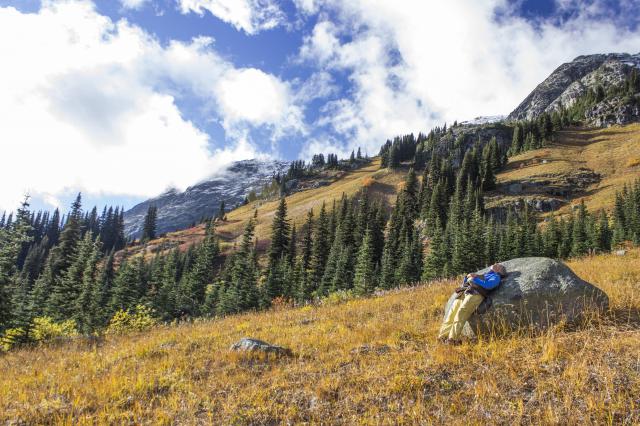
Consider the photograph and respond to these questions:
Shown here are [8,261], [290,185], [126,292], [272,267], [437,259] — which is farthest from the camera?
[290,185]

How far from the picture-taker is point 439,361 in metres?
6.18

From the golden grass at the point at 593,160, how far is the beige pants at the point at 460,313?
80627 millimetres

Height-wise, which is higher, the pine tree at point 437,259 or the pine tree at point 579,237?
the pine tree at point 579,237

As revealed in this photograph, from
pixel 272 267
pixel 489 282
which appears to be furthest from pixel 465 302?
pixel 272 267

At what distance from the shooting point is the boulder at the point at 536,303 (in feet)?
23.4

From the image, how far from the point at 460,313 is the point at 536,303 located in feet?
5.27

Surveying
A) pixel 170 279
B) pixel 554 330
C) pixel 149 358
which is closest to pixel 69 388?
pixel 149 358

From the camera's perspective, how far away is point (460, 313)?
7398 millimetres

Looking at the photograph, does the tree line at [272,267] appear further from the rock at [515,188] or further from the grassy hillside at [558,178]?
the rock at [515,188]

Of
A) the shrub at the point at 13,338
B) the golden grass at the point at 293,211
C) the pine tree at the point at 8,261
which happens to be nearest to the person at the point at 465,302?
the shrub at the point at 13,338

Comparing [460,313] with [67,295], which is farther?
[67,295]

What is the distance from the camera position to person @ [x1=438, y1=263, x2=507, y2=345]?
7352mm

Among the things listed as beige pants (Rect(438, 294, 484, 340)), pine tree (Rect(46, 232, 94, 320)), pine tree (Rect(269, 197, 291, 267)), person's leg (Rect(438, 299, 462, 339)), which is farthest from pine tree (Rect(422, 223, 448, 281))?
pine tree (Rect(46, 232, 94, 320))

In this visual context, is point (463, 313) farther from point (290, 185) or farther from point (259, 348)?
point (290, 185)
